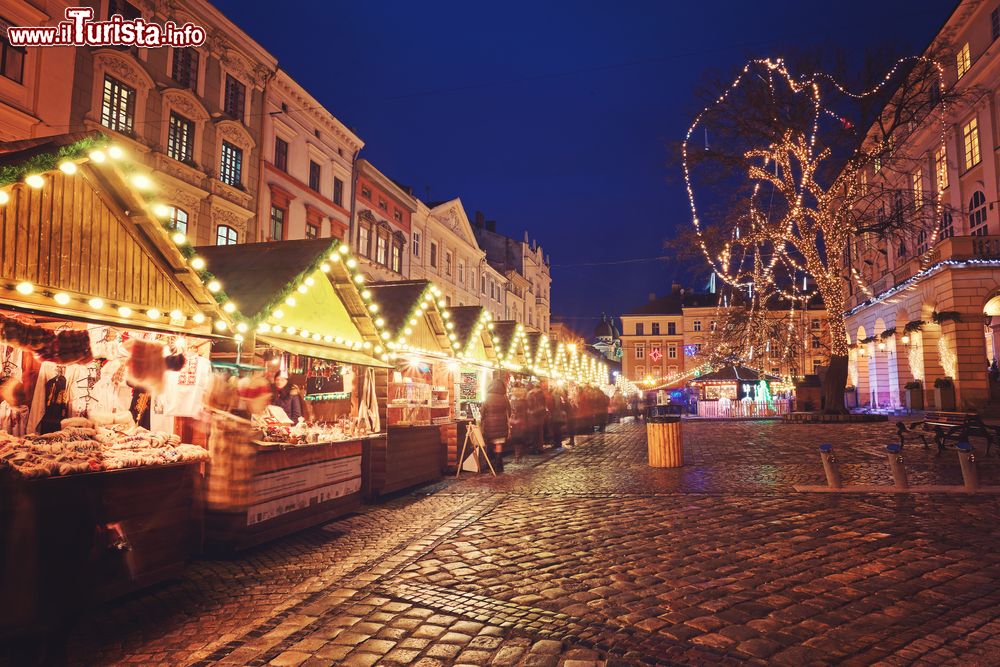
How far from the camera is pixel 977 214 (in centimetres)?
2753

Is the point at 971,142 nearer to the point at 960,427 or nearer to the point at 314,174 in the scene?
the point at 960,427

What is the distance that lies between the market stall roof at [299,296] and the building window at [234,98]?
16.2 meters

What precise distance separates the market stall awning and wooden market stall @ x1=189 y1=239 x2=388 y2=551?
0.8 inches

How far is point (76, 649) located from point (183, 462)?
6.47ft

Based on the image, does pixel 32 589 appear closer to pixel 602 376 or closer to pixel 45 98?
pixel 45 98

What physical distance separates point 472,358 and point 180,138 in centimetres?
1341

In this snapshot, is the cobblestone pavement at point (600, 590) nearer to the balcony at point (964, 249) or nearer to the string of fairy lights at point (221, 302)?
the string of fairy lights at point (221, 302)

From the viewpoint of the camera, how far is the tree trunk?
76.9 ft

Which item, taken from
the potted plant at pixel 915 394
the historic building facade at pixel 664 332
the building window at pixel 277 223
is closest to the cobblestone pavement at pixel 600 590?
the building window at pixel 277 223

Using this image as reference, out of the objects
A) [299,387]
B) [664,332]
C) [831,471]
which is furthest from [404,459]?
[664,332]

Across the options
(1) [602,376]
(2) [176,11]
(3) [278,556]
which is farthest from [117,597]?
(1) [602,376]

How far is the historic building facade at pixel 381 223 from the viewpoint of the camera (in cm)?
3184

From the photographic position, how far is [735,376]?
32375 mm

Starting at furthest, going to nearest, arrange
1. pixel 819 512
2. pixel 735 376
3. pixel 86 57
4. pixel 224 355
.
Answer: pixel 735 376
pixel 86 57
pixel 819 512
pixel 224 355
